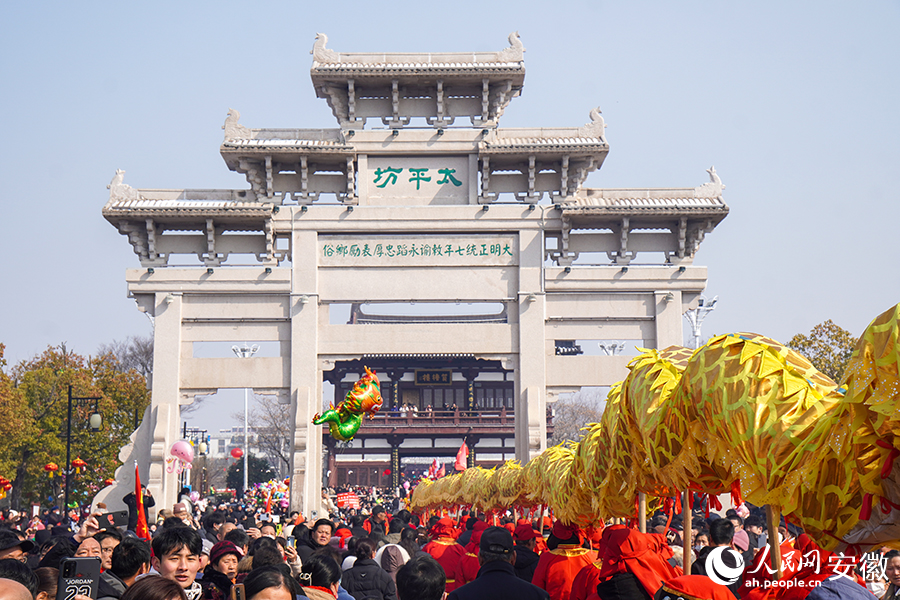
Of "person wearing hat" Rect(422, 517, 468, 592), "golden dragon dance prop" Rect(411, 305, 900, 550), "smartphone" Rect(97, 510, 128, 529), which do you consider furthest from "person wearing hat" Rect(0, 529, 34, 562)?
"golden dragon dance prop" Rect(411, 305, 900, 550)

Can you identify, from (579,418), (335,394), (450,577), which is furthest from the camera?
(579,418)

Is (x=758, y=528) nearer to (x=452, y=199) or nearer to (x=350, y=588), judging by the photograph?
(x=350, y=588)

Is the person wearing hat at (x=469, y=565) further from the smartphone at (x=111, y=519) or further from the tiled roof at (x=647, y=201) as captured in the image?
the tiled roof at (x=647, y=201)

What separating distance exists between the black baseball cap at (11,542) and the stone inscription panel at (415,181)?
14795mm

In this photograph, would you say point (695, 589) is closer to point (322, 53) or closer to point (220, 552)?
point (220, 552)

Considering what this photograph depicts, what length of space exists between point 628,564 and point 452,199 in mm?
15927

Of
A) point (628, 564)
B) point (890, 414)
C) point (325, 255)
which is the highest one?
point (325, 255)

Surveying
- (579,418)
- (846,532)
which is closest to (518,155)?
(846,532)

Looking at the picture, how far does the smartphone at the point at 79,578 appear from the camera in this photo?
3.29 meters

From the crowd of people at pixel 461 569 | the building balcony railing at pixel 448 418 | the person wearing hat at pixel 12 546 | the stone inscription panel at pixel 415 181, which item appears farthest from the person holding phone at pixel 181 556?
the building balcony railing at pixel 448 418

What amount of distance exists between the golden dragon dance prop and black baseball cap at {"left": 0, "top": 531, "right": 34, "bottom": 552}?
3998 mm

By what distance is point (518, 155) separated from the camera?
768 inches

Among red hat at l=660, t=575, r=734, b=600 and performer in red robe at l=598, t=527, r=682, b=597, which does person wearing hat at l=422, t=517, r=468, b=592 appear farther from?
red hat at l=660, t=575, r=734, b=600

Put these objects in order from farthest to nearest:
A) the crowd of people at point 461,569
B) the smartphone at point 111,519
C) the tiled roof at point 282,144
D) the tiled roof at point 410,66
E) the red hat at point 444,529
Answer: the tiled roof at point 410,66, the tiled roof at point 282,144, the red hat at point 444,529, the smartphone at point 111,519, the crowd of people at point 461,569
